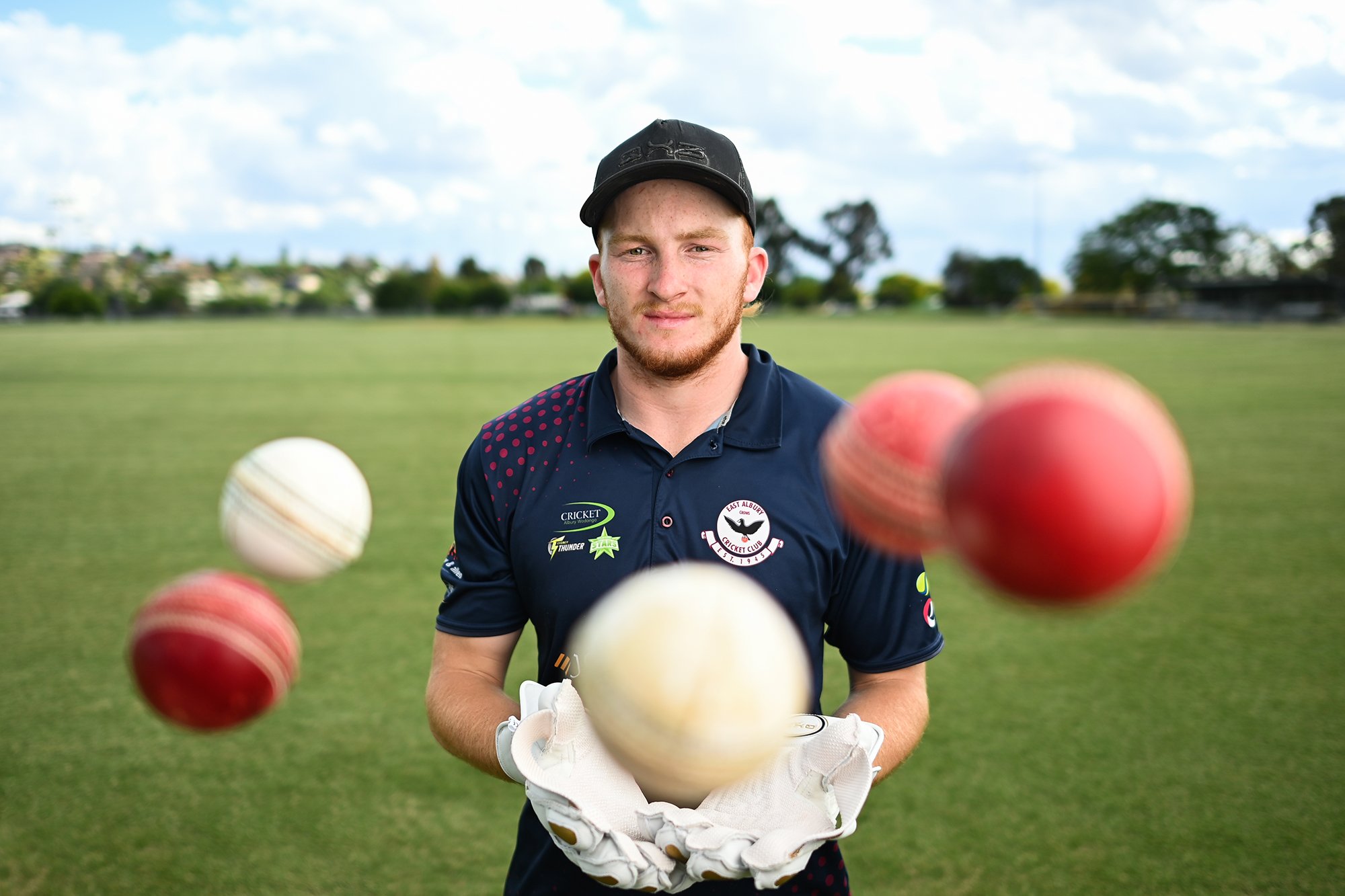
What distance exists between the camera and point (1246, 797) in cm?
408

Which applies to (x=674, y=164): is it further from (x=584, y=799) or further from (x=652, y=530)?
(x=584, y=799)

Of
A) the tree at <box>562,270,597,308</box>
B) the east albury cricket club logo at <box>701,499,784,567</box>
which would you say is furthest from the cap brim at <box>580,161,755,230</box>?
the tree at <box>562,270,597,308</box>

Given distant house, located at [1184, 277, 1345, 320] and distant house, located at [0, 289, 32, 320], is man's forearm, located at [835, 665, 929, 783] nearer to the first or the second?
distant house, located at [1184, 277, 1345, 320]

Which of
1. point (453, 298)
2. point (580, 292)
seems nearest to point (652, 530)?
point (580, 292)

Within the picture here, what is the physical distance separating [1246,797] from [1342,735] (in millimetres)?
927

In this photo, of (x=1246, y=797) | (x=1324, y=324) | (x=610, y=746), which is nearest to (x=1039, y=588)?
(x=610, y=746)

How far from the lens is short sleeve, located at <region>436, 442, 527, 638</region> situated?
8.55 feet

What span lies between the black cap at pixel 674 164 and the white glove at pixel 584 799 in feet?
3.89

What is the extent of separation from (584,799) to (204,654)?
2.36 ft

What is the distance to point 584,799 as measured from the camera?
1.72m

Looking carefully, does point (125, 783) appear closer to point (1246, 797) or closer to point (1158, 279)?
point (1246, 797)

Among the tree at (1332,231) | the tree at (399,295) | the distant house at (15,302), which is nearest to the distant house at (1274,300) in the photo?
the tree at (1332,231)

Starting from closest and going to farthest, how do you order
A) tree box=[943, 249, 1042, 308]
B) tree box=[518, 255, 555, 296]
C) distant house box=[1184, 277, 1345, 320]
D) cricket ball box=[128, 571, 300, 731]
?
1. cricket ball box=[128, 571, 300, 731]
2. distant house box=[1184, 277, 1345, 320]
3. tree box=[943, 249, 1042, 308]
4. tree box=[518, 255, 555, 296]

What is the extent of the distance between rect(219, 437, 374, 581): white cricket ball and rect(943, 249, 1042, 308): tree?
270 feet
